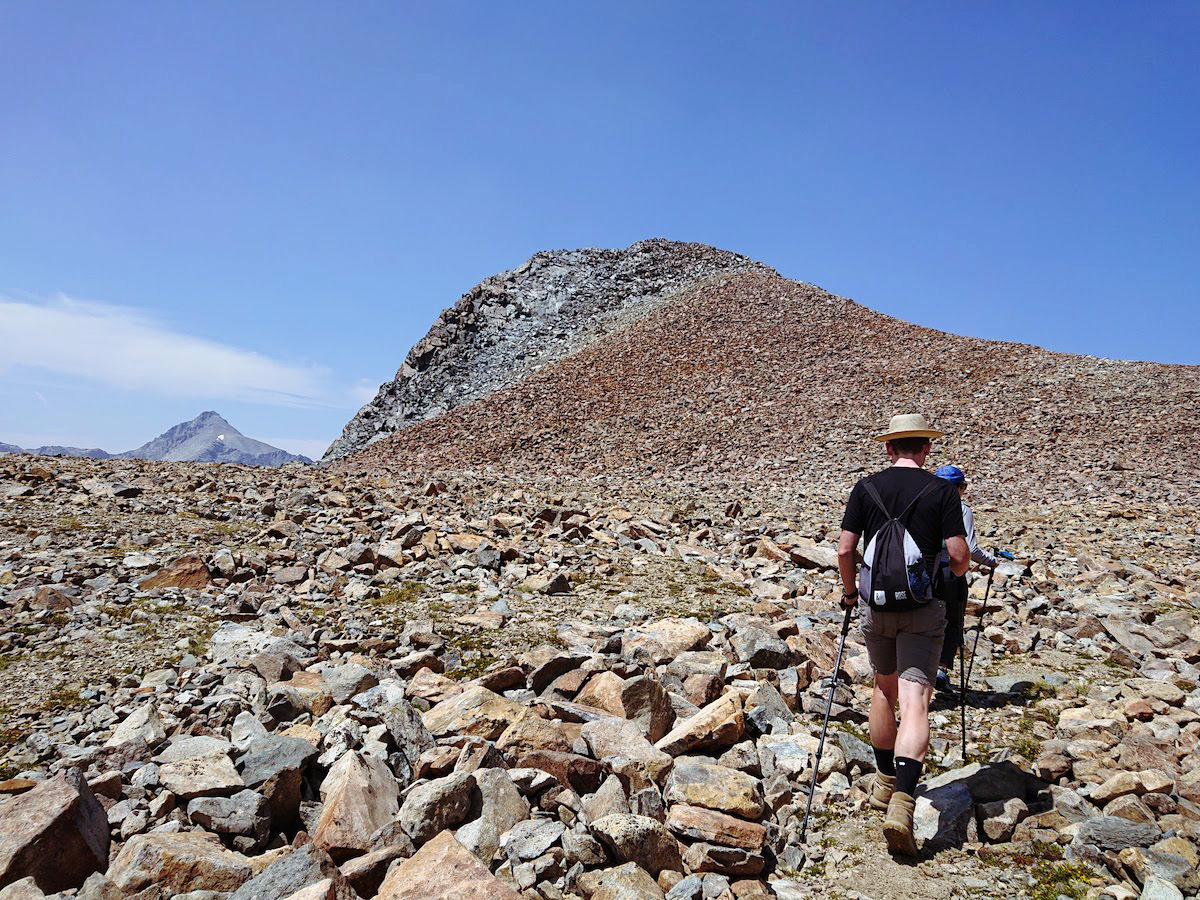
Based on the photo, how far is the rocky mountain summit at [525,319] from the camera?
40844mm

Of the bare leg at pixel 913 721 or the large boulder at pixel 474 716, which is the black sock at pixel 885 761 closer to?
the bare leg at pixel 913 721

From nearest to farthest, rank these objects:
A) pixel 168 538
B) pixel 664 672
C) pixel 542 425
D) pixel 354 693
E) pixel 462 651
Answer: pixel 354 693 → pixel 664 672 → pixel 462 651 → pixel 168 538 → pixel 542 425

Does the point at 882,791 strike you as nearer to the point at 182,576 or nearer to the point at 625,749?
the point at 625,749

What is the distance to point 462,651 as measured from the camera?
297 inches

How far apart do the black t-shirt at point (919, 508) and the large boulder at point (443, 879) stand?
316cm

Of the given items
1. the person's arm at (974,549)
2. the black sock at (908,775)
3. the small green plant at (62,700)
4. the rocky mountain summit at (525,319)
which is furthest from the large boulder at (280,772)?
the rocky mountain summit at (525,319)

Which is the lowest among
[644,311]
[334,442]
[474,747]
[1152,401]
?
[474,747]

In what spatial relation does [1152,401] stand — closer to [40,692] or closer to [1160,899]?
[1160,899]

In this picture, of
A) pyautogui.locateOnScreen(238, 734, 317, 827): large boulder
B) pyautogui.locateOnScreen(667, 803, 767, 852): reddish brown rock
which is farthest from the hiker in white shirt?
pyautogui.locateOnScreen(238, 734, 317, 827): large boulder

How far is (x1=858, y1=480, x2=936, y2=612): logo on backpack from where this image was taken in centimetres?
461

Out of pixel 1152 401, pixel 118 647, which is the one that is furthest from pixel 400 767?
pixel 1152 401

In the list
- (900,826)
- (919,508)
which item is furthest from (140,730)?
(919,508)

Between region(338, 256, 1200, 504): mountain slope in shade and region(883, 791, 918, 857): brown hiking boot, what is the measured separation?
15527 millimetres

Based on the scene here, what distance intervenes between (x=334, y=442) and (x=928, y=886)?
43.2m
